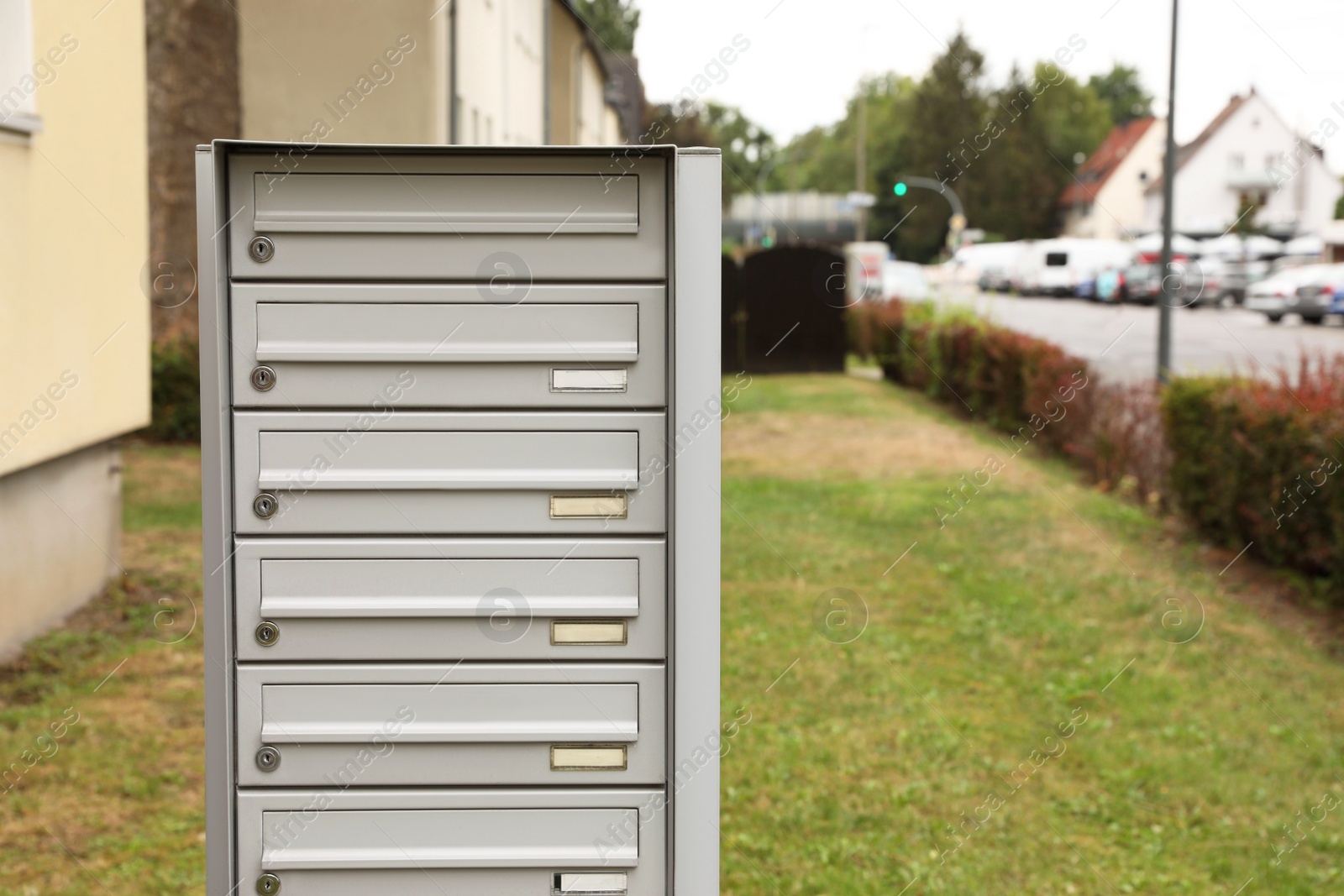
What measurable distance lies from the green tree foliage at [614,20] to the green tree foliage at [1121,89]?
59.7m

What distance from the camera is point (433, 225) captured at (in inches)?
113

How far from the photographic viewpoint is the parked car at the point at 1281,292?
3222 centimetres

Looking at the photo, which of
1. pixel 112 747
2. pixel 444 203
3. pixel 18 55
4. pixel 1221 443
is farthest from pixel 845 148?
pixel 444 203

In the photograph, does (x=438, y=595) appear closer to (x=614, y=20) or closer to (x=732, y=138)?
(x=614, y=20)

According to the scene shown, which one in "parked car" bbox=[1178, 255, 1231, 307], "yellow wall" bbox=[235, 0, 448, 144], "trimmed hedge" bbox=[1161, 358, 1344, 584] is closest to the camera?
"trimmed hedge" bbox=[1161, 358, 1344, 584]

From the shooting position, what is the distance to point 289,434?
115 inches

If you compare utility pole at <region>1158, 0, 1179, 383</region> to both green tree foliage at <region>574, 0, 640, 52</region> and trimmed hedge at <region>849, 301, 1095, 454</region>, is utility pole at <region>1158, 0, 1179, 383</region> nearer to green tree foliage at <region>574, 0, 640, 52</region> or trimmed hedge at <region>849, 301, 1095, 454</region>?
trimmed hedge at <region>849, 301, 1095, 454</region>

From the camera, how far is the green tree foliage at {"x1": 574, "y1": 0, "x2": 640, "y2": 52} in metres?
56.8

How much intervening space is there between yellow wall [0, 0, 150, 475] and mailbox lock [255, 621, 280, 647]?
4.20 meters

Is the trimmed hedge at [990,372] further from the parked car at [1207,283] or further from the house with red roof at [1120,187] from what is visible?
the house with red roof at [1120,187]

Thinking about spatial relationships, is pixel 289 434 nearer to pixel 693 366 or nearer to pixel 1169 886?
pixel 693 366

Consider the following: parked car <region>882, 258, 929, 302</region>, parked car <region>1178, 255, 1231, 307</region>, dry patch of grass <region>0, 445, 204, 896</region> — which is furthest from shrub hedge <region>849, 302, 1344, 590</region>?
parked car <region>1178, 255, 1231, 307</region>

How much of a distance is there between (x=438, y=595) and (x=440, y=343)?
0.57m

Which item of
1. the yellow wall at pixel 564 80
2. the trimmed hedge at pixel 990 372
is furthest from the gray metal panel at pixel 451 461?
the yellow wall at pixel 564 80
